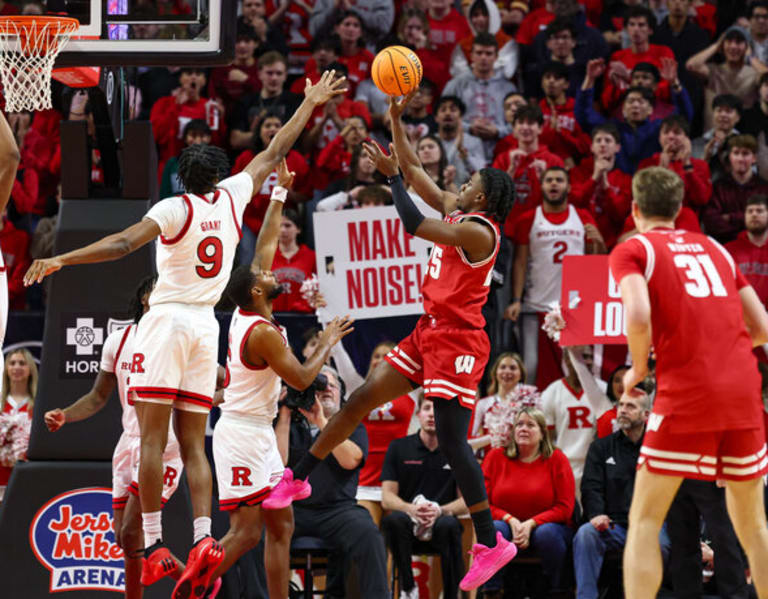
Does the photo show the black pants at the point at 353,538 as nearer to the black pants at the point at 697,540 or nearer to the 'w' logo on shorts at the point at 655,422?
the black pants at the point at 697,540

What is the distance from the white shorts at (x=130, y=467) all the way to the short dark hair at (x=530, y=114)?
5.36 m

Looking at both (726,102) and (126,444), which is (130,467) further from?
(726,102)

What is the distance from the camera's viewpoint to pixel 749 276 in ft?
34.3

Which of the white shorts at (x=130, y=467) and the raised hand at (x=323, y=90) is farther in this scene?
the raised hand at (x=323, y=90)

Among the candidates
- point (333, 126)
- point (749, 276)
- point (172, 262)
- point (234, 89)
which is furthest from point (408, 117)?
point (172, 262)

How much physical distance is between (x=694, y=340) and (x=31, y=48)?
417 centimetres

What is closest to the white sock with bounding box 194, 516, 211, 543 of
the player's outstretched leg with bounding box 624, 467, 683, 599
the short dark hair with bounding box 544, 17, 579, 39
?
the player's outstretched leg with bounding box 624, 467, 683, 599

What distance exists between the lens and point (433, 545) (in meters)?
8.68

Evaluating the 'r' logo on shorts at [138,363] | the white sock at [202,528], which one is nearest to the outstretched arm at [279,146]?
the 'r' logo on shorts at [138,363]

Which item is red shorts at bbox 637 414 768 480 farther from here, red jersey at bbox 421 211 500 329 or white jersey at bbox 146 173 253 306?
white jersey at bbox 146 173 253 306

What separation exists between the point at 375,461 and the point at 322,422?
1.53m

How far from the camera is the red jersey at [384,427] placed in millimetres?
9547

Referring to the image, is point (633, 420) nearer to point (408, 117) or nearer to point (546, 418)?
point (546, 418)

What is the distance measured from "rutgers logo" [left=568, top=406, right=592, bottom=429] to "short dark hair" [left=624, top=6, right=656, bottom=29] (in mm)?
5135
